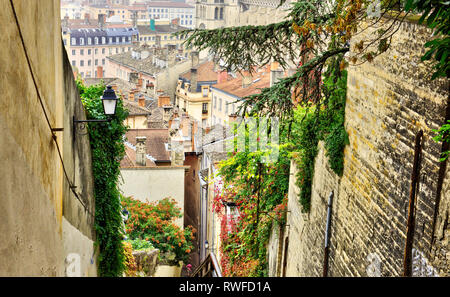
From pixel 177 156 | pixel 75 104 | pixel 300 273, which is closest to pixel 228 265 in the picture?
pixel 300 273

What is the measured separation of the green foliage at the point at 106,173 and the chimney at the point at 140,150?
16.8m

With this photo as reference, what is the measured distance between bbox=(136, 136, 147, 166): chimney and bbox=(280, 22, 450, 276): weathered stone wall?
1883 centimetres

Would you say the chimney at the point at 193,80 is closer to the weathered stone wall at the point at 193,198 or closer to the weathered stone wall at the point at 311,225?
the weathered stone wall at the point at 193,198

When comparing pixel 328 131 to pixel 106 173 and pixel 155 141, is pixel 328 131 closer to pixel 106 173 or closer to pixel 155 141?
pixel 106 173

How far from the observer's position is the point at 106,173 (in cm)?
1068

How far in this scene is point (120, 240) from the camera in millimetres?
11320

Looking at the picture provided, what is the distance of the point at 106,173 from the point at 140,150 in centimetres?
1760

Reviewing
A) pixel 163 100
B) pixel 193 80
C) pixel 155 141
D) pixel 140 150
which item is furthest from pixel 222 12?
pixel 140 150

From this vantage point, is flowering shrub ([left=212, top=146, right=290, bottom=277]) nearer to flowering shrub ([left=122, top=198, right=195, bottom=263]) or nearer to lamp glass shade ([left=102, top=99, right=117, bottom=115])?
lamp glass shade ([left=102, top=99, right=117, bottom=115])

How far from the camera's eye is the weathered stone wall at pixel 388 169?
19.0 feet

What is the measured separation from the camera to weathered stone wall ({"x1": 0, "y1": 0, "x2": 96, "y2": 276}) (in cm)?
456

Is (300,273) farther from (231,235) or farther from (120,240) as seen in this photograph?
(231,235)

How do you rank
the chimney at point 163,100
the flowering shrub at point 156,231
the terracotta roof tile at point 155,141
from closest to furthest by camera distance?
the flowering shrub at point 156,231 < the terracotta roof tile at point 155,141 < the chimney at point 163,100

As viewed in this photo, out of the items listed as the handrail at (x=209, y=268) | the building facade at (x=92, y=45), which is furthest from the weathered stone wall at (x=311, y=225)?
the building facade at (x=92, y=45)
